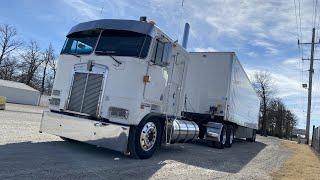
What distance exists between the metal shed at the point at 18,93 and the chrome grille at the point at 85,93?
52.2 m

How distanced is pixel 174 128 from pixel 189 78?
20.4 ft

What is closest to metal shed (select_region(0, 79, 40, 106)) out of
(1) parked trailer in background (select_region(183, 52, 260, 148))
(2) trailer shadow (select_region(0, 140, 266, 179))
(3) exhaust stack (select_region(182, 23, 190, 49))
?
(1) parked trailer in background (select_region(183, 52, 260, 148))

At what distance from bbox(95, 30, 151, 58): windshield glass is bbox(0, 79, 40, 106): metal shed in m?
52.5

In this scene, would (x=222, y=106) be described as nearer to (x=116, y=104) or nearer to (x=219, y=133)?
(x=219, y=133)

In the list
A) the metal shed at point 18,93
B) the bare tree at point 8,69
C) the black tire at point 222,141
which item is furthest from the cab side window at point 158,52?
the bare tree at point 8,69

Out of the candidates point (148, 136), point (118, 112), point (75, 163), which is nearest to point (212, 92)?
point (148, 136)

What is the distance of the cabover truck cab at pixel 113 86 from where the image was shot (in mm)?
9914

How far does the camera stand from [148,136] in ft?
34.9

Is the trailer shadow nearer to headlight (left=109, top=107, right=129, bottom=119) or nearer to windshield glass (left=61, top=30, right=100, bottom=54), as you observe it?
headlight (left=109, top=107, right=129, bottom=119)

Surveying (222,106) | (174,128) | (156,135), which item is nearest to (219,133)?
(222,106)

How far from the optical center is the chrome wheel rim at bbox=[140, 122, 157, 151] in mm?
10402

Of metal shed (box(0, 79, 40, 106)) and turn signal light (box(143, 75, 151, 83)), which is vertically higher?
metal shed (box(0, 79, 40, 106))

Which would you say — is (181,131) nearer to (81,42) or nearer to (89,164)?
(81,42)

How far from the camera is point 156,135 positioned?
36.1ft
